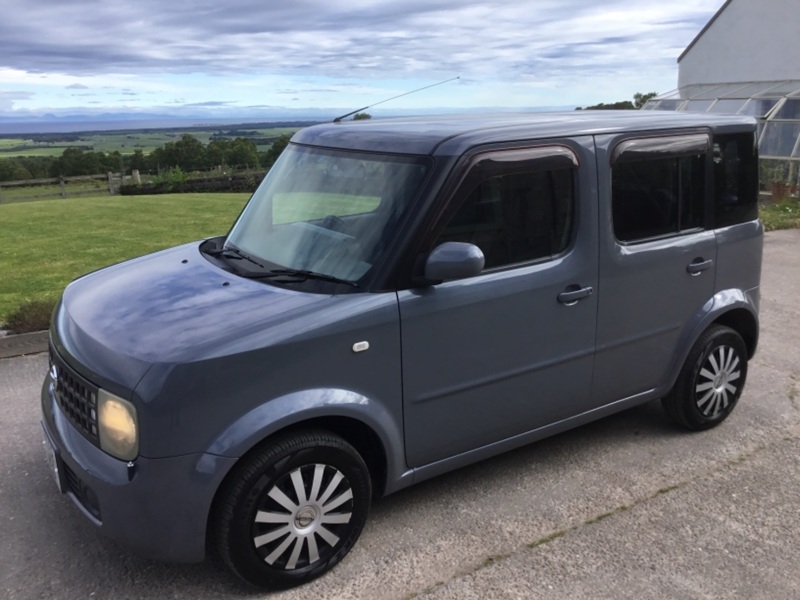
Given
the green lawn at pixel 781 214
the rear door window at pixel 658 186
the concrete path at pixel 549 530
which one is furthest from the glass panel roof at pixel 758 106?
the rear door window at pixel 658 186

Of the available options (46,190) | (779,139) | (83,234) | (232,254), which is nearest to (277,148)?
(232,254)

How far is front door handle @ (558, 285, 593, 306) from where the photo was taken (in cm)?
388

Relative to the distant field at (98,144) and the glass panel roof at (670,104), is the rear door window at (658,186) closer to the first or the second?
the glass panel roof at (670,104)

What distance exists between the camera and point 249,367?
2.96m

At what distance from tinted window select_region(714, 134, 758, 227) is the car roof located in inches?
3.9

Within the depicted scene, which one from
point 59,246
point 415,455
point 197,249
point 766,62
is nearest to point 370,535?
point 415,455

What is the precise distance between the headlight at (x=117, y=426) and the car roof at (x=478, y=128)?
173cm

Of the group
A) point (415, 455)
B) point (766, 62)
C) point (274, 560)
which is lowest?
point (274, 560)

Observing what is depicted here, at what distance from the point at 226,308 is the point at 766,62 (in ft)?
94.5

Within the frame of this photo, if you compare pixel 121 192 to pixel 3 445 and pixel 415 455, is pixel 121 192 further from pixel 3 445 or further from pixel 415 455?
pixel 415 455

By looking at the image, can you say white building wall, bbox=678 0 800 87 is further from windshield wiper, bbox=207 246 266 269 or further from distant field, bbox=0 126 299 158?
windshield wiper, bbox=207 246 266 269

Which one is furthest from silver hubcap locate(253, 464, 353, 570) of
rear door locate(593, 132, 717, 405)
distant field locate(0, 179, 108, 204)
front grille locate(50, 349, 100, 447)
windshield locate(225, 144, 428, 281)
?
distant field locate(0, 179, 108, 204)

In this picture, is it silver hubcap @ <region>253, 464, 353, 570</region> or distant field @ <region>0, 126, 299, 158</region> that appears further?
distant field @ <region>0, 126, 299, 158</region>

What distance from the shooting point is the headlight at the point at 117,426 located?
287 centimetres
